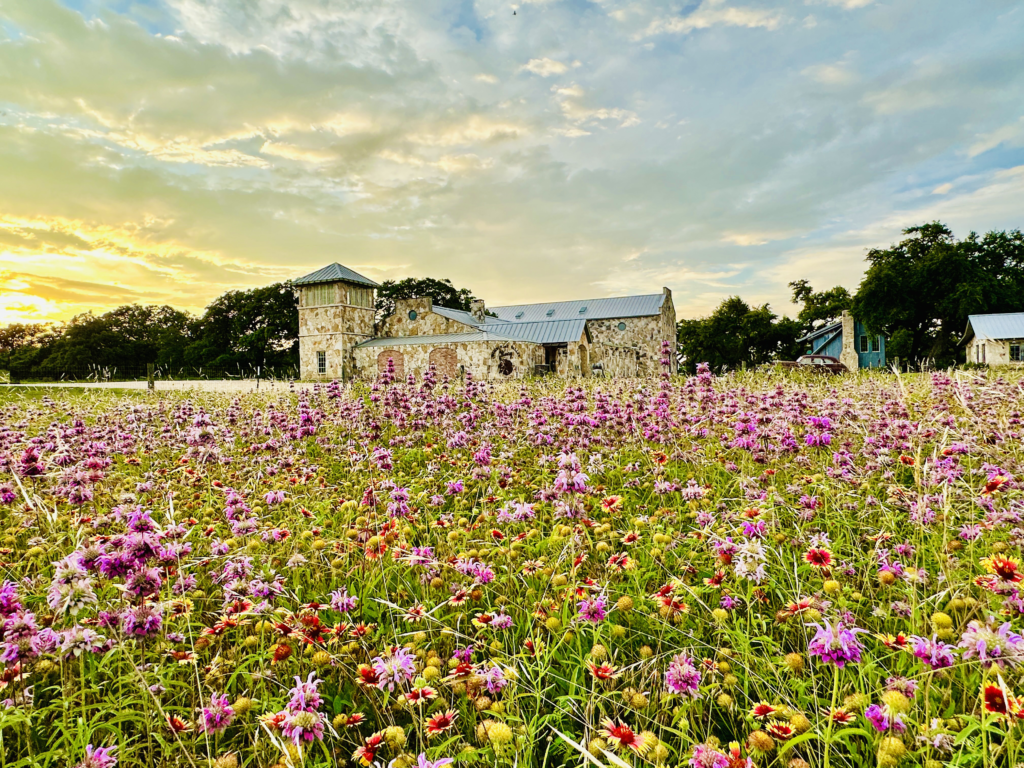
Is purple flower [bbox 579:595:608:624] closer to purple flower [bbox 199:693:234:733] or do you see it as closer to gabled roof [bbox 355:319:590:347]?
purple flower [bbox 199:693:234:733]

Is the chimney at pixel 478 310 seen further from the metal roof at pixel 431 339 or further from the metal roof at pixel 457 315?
the metal roof at pixel 431 339

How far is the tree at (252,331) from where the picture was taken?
174 ft

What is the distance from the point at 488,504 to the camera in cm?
421

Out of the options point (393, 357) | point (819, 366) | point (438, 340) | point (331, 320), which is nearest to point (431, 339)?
point (438, 340)

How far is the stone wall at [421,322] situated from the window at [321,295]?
14.5ft

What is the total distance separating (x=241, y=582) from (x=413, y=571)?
1064mm

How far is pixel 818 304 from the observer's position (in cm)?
6169

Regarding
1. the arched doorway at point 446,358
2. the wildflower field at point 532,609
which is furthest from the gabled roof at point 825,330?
the wildflower field at point 532,609

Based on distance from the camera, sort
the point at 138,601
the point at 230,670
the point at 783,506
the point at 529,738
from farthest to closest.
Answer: the point at 783,506 → the point at 230,670 → the point at 138,601 → the point at 529,738

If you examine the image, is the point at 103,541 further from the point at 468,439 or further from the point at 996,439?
the point at 996,439

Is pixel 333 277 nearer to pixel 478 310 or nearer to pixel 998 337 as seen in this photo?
pixel 478 310

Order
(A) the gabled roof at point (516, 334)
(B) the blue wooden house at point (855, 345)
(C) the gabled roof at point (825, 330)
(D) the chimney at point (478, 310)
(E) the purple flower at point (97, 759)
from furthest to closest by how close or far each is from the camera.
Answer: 1. (C) the gabled roof at point (825, 330)
2. (B) the blue wooden house at point (855, 345)
3. (D) the chimney at point (478, 310)
4. (A) the gabled roof at point (516, 334)
5. (E) the purple flower at point (97, 759)

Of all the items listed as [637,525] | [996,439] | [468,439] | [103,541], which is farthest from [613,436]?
[103,541]

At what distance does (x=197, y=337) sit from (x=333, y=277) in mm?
40867
